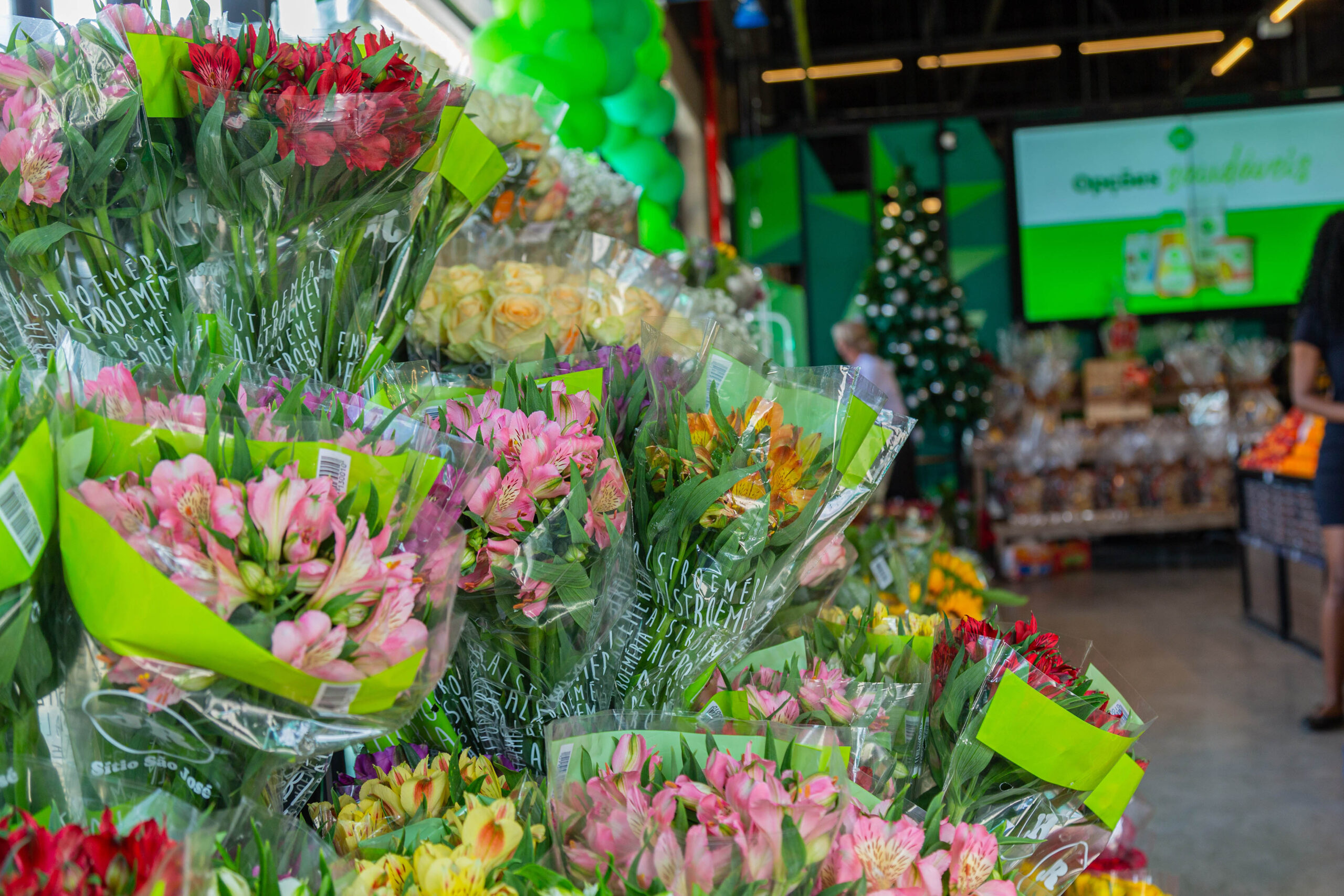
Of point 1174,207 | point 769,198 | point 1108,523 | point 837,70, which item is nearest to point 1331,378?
point 1108,523

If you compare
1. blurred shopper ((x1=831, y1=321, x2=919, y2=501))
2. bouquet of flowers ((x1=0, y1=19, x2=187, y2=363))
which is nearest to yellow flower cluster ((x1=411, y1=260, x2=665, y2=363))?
bouquet of flowers ((x1=0, y1=19, x2=187, y2=363))

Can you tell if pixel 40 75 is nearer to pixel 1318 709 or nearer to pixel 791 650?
pixel 791 650

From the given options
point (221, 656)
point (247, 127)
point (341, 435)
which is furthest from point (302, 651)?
point (247, 127)

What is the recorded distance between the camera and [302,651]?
1.69 feet

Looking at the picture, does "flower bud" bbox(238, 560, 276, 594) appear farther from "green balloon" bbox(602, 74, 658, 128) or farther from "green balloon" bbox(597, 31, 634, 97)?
"green balloon" bbox(602, 74, 658, 128)

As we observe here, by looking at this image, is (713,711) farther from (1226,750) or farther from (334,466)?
(1226,750)

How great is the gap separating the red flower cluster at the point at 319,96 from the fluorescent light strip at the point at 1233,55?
986 cm

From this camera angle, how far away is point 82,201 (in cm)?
77

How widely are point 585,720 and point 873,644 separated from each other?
37cm

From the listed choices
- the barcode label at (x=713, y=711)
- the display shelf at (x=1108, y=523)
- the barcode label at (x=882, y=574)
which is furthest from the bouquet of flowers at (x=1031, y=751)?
the display shelf at (x=1108, y=523)

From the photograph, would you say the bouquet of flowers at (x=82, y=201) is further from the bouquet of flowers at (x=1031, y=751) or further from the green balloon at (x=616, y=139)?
the green balloon at (x=616, y=139)

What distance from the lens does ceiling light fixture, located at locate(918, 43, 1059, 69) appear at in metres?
9.22

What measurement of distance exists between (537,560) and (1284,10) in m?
7.94

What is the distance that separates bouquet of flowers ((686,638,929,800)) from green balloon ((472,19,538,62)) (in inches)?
85.9
